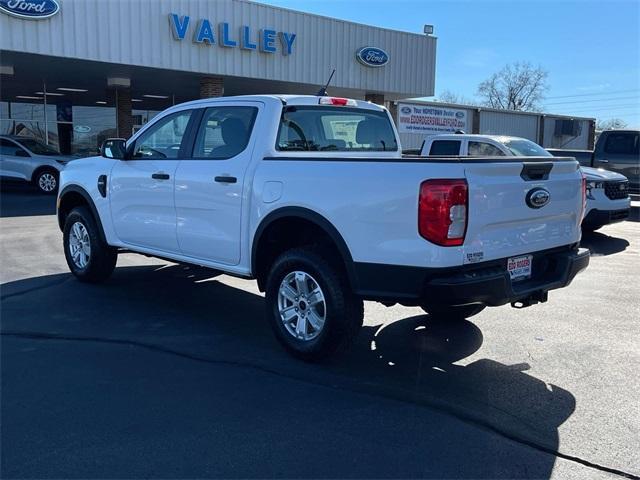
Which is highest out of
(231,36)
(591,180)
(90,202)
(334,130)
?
(231,36)

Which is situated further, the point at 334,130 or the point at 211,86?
the point at 211,86

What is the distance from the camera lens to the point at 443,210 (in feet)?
11.8

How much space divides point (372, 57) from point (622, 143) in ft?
33.2

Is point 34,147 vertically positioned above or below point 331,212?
above

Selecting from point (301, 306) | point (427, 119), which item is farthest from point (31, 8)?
point (427, 119)

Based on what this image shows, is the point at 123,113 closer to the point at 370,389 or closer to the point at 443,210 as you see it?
the point at 370,389

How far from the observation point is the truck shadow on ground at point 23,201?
13828mm

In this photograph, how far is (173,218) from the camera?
5.53m

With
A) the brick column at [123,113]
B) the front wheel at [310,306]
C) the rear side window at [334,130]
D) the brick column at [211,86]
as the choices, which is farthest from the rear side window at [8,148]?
the front wheel at [310,306]

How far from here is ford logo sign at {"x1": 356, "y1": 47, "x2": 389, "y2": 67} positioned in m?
21.0

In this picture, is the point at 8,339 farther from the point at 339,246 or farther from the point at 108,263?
the point at 339,246

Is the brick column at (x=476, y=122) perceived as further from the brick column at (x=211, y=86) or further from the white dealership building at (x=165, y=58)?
the brick column at (x=211, y=86)

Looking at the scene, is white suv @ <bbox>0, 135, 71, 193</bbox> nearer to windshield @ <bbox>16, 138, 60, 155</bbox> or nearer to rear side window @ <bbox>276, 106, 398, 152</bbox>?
windshield @ <bbox>16, 138, 60, 155</bbox>

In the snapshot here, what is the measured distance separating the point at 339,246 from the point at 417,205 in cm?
69
